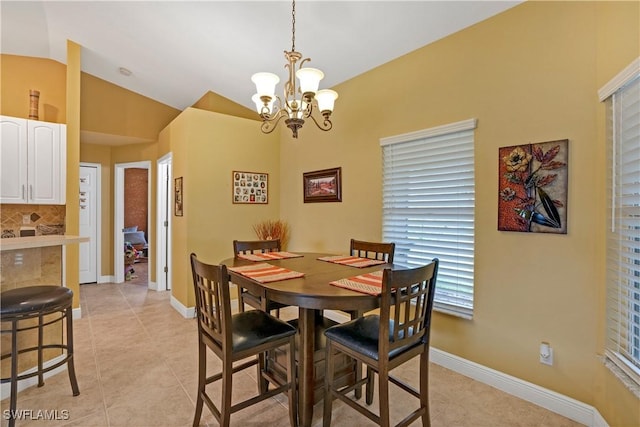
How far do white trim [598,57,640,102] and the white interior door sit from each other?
6.43 metres

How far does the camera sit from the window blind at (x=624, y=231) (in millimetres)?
1574

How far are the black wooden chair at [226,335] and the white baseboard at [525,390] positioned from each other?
1418mm

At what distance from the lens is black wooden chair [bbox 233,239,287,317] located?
237cm

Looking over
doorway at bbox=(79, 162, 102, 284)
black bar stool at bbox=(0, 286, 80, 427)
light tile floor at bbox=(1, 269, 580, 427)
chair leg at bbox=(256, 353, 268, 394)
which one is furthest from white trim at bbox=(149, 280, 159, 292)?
chair leg at bbox=(256, 353, 268, 394)

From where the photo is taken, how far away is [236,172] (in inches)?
162

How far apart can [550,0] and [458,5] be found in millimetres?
570

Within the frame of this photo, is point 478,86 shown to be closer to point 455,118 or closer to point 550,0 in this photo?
point 455,118

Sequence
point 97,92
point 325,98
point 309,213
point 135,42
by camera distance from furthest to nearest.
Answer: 1. point 97,92
2. point 309,213
3. point 135,42
4. point 325,98

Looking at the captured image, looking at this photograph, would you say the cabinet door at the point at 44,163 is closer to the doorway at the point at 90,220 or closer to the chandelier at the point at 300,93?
the doorway at the point at 90,220

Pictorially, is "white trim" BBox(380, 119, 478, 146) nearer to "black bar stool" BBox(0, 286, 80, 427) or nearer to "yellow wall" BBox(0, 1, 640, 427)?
"yellow wall" BBox(0, 1, 640, 427)

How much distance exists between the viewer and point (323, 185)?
3773 millimetres

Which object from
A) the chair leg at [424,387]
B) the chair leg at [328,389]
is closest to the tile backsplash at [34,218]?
the chair leg at [328,389]

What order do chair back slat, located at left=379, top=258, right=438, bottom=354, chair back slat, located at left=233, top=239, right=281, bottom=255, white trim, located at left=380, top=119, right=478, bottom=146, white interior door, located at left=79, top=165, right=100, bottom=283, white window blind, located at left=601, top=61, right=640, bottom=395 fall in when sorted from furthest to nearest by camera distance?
white interior door, located at left=79, top=165, right=100, bottom=283 → chair back slat, located at left=233, top=239, right=281, bottom=255 → white trim, located at left=380, top=119, right=478, bottom=146 → white window blind, located at left=601, top=61, right=640, bottom=395 → chair back slat, located at left=379, top=258, right=438, bottom=354

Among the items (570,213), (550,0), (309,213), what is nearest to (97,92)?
(309,213)
